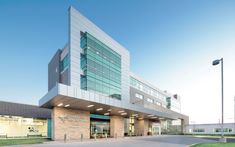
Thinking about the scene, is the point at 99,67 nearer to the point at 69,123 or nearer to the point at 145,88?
the point at 69,123

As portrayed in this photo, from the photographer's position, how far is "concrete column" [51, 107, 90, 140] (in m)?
25.0

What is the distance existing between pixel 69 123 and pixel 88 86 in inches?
226

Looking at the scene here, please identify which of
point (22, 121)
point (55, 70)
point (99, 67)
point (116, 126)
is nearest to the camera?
point (99, 67)

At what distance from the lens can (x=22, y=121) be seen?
129ft

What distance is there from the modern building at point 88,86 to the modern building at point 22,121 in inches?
269

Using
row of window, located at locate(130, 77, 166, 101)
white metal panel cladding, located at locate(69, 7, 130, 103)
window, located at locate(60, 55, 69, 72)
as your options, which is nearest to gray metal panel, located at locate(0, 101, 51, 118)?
window, located at locate(60, 55, 69, 72)

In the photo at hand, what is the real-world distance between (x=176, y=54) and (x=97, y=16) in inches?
573

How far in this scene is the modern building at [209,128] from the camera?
70.8m

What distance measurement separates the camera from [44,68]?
169 feet

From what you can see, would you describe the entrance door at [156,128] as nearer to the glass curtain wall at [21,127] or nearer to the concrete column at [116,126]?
the concrete column at [116,126]

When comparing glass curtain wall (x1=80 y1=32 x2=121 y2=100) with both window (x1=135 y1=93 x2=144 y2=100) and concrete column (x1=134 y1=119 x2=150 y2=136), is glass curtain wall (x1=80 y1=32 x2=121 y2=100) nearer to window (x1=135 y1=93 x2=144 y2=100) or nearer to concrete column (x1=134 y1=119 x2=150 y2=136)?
window (x1=135 y1=93 x2=144 y2=100)

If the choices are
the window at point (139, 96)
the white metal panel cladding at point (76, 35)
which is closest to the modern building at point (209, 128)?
the window at point (139, 96)

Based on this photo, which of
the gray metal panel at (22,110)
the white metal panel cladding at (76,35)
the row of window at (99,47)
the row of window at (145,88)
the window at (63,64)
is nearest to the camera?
the white metal panel cladding at (76,35)

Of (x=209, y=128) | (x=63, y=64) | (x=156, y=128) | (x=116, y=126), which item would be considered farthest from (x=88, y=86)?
(x=209, y=128)
